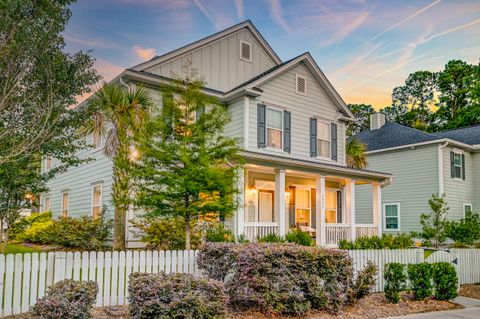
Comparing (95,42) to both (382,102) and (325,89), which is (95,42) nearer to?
(325,89)

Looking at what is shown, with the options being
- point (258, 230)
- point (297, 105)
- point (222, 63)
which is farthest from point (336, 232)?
point (222, 63)

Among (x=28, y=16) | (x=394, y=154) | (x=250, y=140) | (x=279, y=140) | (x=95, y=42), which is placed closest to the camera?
(x=28, y=16)

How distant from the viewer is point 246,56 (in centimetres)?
1961

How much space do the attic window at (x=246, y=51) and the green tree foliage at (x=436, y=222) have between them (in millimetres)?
11663

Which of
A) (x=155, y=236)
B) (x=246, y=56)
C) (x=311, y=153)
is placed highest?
(x=246, y=56)

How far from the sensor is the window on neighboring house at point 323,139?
18.8m

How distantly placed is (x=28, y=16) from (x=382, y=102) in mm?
50556

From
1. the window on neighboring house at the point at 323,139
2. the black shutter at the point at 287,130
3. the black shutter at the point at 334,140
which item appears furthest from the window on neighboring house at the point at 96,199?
the black shutter at the point at 334,140

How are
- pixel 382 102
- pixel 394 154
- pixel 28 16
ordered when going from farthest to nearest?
pixel 382 102, pixel 394 154, pixel 28 16

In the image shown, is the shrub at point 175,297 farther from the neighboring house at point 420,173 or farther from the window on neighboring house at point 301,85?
the neighboring house at point 420,173

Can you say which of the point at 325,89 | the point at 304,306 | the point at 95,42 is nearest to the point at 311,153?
the point at 325,89

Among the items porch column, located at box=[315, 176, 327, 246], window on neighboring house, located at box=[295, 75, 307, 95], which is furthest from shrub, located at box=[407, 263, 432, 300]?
window on neighboring house, located at box=[295, 75, 307, 95]

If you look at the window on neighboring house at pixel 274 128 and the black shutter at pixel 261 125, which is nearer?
the black shutter at pixel 261 125

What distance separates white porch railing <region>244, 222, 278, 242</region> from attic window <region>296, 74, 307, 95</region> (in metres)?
6.33
